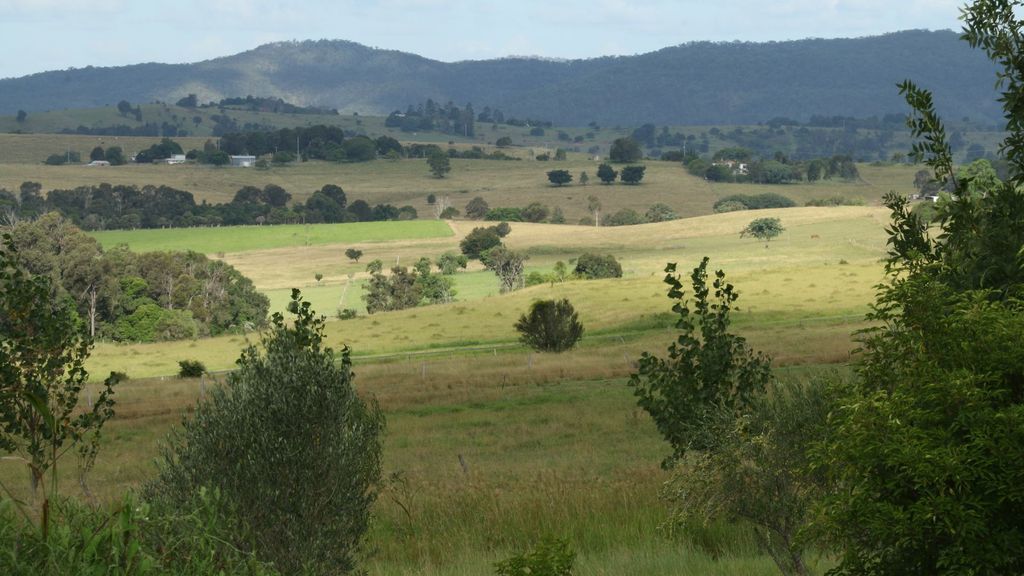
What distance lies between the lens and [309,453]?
10023mm

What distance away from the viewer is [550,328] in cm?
6562

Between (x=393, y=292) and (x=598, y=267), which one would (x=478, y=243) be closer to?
(x=598, y=267)

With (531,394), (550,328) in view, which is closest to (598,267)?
(550,328)

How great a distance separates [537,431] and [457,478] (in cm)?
1494

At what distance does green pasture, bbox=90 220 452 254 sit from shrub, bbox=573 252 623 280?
181 feet

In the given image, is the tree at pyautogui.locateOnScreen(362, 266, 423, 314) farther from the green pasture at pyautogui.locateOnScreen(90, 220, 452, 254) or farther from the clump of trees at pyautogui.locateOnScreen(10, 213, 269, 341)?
the green pasture at pyautogui.locateOnScreen(90, 220, 452, 254)

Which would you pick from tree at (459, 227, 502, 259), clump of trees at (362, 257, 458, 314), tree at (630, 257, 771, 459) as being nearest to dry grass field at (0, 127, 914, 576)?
tree at (630, 257, 771, 459)

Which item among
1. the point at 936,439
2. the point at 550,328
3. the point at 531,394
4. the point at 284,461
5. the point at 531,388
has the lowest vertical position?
the point at 550,328

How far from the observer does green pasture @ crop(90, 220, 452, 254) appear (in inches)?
6973

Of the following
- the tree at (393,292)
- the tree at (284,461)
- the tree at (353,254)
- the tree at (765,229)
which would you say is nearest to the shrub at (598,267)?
the tree at (393,292)

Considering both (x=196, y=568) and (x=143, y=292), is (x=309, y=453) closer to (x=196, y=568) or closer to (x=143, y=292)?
(x=196, y=568)

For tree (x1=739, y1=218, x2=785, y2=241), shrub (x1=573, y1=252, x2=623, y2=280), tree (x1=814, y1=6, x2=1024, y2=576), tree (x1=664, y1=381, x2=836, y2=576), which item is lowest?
shrub (x1=573, y1=252, x2=623, y2=280)

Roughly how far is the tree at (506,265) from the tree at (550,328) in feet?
210

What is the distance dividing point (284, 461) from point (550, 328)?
5593 centimetres
